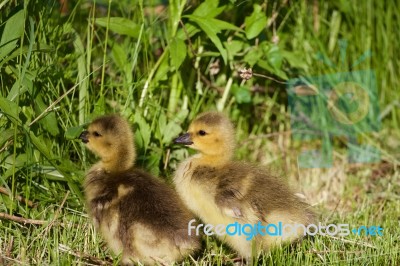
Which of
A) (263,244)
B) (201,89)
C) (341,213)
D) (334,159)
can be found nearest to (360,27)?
(334,159)

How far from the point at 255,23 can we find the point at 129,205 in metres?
1.51

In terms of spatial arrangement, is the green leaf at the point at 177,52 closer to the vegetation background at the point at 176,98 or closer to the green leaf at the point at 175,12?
the vegetation background at the point at 176,98

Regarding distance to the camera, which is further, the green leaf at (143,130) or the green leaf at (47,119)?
the green leaf at (143,130)

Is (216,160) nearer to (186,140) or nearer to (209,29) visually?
(186,140)

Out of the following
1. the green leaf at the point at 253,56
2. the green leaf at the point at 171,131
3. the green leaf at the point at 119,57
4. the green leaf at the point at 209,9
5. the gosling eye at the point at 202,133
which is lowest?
the green leaf at the point at 171,131

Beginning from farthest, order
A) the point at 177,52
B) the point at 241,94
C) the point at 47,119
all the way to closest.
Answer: the point at 241,94 < the point at 177,52 < the point at 47,119

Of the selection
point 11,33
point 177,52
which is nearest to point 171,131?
point 177,52

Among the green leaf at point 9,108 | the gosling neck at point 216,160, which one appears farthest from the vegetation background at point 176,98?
the gosling neck at point 216,160

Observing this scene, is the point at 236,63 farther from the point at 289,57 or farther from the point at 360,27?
the point at 360,27

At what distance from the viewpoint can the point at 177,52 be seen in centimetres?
371

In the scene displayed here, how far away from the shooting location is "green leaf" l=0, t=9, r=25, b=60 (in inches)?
130

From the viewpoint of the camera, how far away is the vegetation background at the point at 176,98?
329 centimetres

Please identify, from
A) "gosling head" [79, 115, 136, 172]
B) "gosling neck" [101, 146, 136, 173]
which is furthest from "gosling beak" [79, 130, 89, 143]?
"gosling neck" [101, 146, 136, 173]

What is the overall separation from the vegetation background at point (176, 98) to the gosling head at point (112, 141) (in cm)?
13
